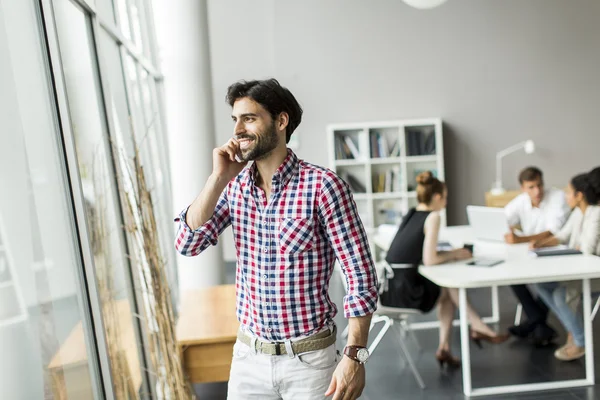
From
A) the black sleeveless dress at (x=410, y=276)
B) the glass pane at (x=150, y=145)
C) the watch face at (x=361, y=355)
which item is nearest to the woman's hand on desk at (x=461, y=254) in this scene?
the black sleeveless dress at (x=410, y=276)

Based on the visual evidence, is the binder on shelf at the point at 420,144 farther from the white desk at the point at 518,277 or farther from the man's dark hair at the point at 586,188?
the white desk at the point at 518,277

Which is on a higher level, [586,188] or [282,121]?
[282,121]

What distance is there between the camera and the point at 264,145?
1793 millimetres

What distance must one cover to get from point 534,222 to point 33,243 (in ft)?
13.5

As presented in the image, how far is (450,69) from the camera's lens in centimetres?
775

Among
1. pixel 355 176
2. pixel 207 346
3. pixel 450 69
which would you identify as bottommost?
pixel 207 346

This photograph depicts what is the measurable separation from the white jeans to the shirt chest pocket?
0.31m

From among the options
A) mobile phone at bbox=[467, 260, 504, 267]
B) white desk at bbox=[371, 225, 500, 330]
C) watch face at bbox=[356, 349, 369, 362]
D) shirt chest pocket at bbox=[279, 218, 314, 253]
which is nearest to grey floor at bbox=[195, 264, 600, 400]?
white desk at bbox=[371, 225, 500, 330]

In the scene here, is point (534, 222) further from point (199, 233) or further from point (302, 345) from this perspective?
point (199, 233)

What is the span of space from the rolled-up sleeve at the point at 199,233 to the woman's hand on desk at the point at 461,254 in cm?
253

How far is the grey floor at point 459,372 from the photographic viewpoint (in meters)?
3.79

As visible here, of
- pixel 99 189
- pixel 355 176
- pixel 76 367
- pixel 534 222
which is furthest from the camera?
pixel 355 176

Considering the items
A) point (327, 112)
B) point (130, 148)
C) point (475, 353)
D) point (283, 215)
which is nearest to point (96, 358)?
point (283, 215)

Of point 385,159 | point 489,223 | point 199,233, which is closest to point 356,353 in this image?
point 199,233
